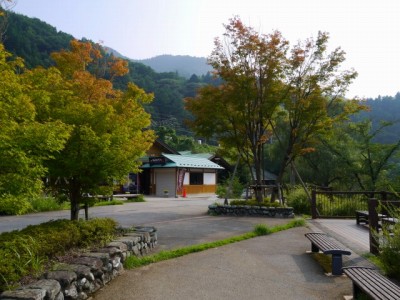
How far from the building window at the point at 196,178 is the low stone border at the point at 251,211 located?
18768mm

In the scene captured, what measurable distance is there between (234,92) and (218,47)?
2.34 m

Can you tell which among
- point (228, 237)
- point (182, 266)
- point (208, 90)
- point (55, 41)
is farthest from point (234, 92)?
point (55, 41)

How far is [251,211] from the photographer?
1527cm

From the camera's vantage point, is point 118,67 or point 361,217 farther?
point 118,67

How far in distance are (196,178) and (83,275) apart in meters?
30.3

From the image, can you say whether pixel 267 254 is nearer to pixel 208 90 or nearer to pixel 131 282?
pixel 131 282

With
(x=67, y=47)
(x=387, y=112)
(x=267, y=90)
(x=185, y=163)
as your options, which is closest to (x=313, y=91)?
(x=267, y=90)

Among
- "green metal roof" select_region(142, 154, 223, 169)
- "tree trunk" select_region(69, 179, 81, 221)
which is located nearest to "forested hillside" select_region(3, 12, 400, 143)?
"green metal roof" select_region(142, 154, 223, 169)

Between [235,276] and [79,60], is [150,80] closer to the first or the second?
[79,60]

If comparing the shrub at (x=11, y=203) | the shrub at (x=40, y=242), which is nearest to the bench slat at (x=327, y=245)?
the shrub at (x=40, y=242)

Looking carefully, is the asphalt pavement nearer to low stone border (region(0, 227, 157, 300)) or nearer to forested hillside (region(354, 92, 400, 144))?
low stone border (region(0, 227, 157, 300))

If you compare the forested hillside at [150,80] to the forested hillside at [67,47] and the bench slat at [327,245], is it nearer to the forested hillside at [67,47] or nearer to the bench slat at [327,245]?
the forested hillside at [67,47]

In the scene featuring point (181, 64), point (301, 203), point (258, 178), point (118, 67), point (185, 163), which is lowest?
point (301, 203)

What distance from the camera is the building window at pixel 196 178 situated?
3462cm
